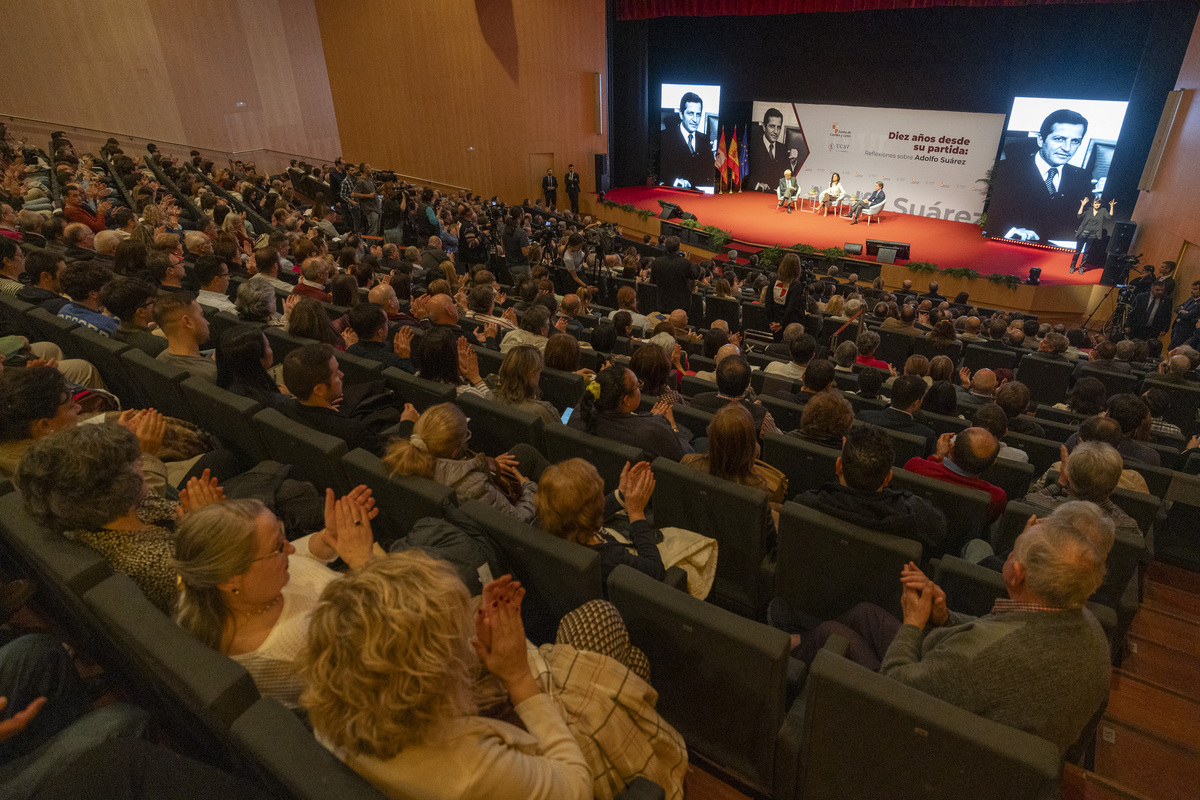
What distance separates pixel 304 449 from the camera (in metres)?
2.45

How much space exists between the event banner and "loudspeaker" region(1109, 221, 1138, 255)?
406cm

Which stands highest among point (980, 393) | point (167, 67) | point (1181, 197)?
point (167, 67)

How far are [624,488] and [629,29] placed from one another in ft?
57.7

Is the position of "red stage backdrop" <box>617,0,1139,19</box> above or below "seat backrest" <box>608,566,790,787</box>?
above

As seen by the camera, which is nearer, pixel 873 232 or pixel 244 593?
pixel 244 593

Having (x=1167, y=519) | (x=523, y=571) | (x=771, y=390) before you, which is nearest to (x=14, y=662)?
(x=523, y=571)

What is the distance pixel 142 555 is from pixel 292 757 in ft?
3.27

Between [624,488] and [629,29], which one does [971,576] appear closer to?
[624,488]

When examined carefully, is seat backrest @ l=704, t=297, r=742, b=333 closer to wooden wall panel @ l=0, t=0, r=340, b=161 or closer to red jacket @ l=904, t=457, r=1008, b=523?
red jacket @ l=904, t=457, r=1008, b=523

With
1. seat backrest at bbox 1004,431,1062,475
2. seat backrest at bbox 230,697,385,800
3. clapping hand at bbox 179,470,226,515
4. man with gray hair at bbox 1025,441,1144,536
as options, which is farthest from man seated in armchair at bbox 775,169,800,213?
seat backrest at bbox 230,697,385,800

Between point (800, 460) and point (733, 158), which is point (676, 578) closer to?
point (800, 460)

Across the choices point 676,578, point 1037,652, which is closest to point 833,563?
point 676,578

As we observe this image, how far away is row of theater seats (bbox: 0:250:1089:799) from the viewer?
1.28 m

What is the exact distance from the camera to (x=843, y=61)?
14.5 meters
